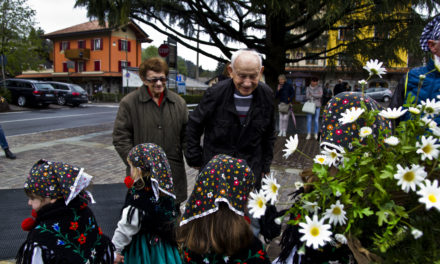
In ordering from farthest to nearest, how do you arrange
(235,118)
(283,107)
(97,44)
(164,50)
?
(97,44) < (283,107) < (164,50) < (235,118)

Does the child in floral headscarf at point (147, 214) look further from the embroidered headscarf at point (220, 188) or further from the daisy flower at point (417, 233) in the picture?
the daisy flower at point (417, 233)

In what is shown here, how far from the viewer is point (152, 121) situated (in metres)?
2.99

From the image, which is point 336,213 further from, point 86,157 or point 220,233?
point 86,157

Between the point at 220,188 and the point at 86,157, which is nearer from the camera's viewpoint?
the point at 220,188

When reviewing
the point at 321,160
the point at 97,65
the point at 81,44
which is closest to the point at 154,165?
the point at 321,160

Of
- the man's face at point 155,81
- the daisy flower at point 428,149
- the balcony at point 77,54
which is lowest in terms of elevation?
the daisy flower at point 428,149

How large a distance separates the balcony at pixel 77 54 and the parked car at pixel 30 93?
22.2 meters

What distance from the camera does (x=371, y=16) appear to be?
7.34m

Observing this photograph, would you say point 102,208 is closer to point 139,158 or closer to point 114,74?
point 139,158

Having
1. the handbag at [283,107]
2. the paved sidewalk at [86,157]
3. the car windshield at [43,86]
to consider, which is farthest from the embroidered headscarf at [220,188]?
the car windshield at [43,86]

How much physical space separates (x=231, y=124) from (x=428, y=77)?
128cm

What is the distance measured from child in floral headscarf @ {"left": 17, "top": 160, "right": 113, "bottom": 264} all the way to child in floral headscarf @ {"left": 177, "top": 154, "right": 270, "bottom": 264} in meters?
0.62

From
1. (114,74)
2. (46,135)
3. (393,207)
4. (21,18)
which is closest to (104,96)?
(114,74)

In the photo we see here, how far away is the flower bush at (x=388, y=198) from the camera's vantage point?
891mm
